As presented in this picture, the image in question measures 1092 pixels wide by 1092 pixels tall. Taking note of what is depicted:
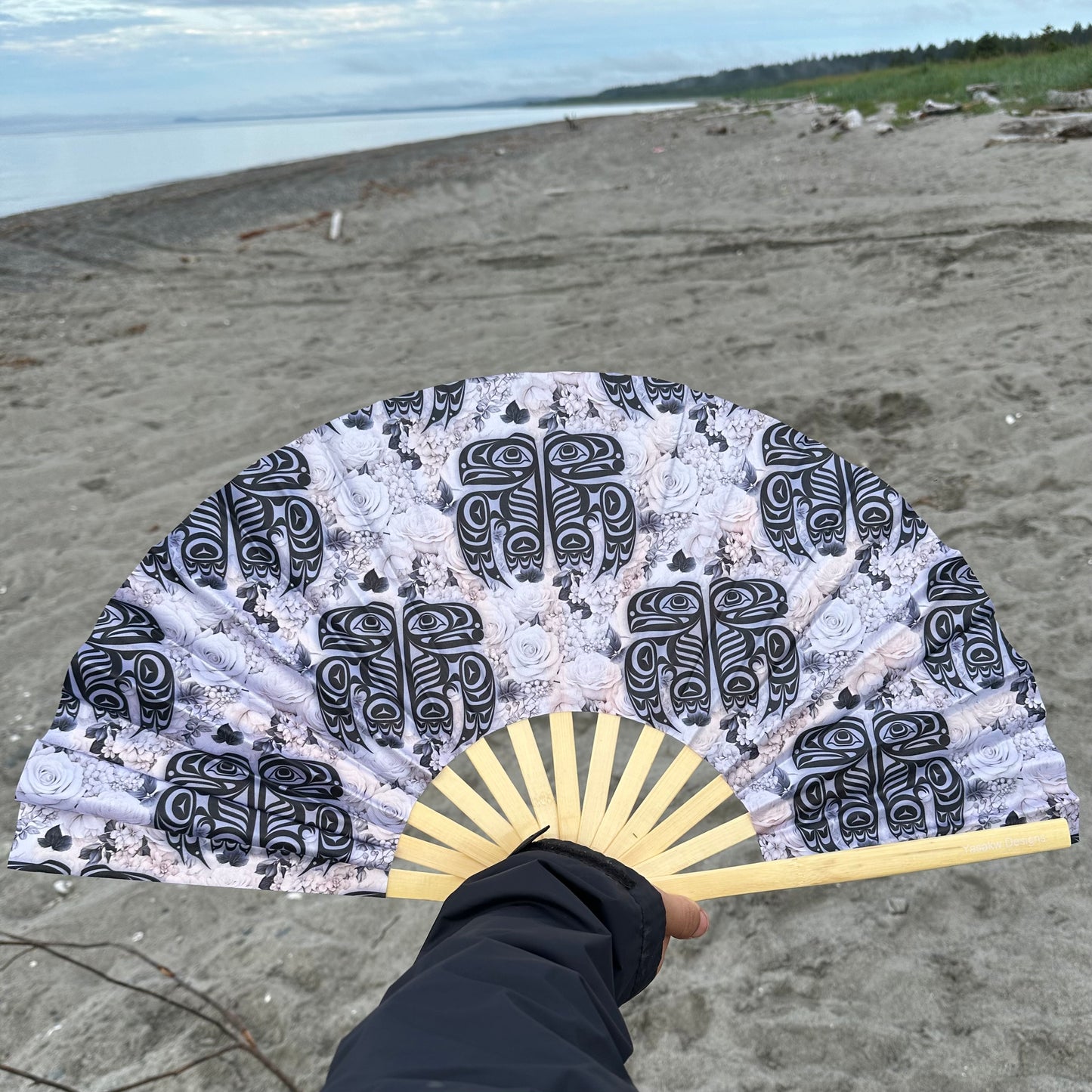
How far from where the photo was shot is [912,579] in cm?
170

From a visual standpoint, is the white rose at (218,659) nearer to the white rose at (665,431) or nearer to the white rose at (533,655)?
the white rose at (533,655)

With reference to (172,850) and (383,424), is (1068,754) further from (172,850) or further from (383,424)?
(172,850)

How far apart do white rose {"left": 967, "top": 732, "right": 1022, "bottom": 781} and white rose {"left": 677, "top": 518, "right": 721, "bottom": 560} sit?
2.16 ft

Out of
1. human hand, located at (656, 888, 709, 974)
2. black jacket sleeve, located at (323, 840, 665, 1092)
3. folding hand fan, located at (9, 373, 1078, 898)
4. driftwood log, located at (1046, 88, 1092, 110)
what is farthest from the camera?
driftwood log, located at (1046, 88, 1092, 110)

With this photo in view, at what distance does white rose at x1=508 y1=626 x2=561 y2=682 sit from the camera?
5.82 feet

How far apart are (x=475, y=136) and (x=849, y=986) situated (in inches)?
947

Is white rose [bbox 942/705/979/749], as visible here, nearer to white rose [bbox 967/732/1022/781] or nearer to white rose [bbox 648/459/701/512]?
white rose [bbox 967/732/1022/781]

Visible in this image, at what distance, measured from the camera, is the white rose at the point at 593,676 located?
Answer: 178 centimetres

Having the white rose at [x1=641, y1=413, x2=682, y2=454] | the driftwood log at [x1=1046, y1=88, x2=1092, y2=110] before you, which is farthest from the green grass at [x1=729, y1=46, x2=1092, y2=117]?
the white rose at [x1=641, y1=413, x2=682, y2=454]

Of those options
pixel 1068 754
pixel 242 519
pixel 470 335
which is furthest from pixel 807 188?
pixel 242 519

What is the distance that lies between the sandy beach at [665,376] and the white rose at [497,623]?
0.77 metres

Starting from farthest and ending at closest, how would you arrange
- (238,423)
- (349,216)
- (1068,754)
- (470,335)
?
(349,216), (470,335), (238,423), (1068,754)

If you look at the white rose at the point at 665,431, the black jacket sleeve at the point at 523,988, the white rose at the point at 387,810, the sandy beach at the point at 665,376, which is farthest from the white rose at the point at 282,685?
the white rose at the point at 665,431

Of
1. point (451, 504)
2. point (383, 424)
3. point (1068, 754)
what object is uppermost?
point (383, 424)
